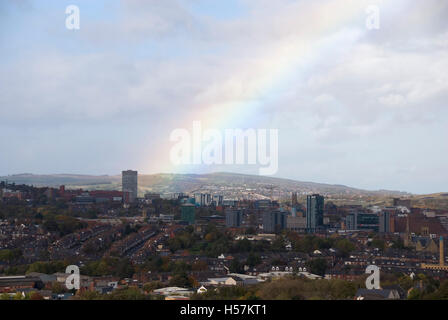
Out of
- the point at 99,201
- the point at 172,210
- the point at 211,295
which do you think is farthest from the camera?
the point at 99,201

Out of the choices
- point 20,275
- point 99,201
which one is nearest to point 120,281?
point 20,275

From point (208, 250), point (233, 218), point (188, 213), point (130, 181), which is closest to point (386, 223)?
point (233, 218)

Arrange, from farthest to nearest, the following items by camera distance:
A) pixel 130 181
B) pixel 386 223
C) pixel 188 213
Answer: pixel 130 181 → pixel 188 213 → pixel 386 223

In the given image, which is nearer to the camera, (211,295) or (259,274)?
(211,295)

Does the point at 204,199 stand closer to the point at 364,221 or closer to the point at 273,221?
the point at 364,221

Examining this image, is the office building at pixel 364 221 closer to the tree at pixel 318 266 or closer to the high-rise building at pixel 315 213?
the high-rise building at pixel 315 213

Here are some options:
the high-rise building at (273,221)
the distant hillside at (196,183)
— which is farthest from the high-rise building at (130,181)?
the high-rise building at (273,221)
